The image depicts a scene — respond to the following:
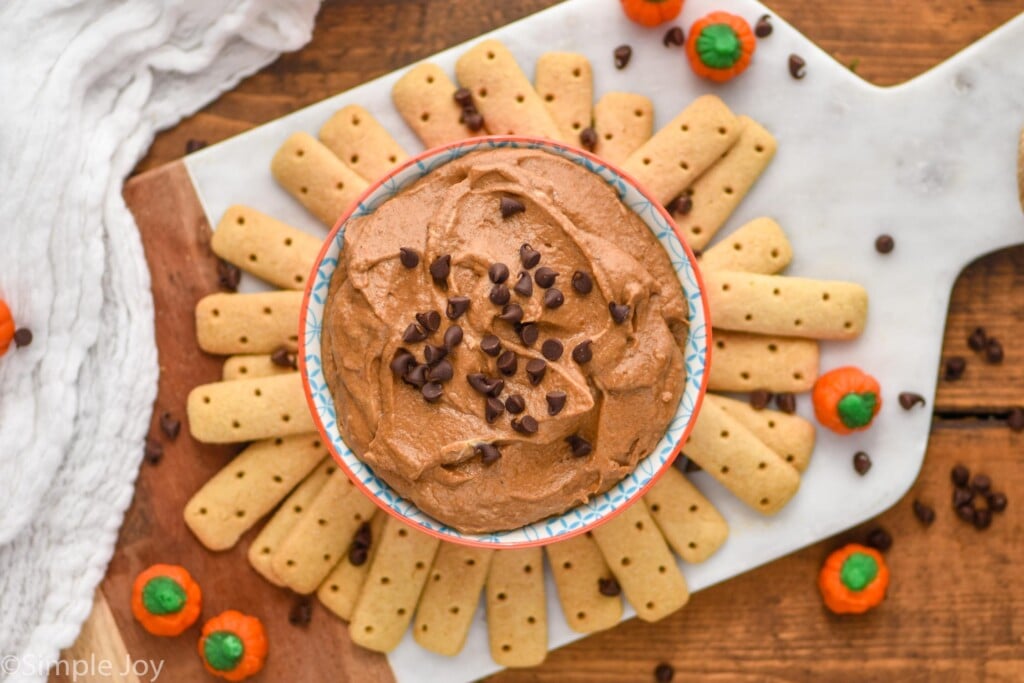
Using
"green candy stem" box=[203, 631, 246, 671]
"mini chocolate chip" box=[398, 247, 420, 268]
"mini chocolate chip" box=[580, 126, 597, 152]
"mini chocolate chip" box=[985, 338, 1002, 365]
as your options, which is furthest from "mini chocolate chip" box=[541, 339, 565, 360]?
"mini chocolate chip" box=[985, 338, 1002, 365]

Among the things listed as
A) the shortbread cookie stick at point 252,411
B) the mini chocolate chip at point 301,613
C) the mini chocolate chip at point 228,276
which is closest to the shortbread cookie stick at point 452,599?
the mini chocolate chip at point 301,613

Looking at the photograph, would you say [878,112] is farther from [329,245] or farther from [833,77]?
[329,245]

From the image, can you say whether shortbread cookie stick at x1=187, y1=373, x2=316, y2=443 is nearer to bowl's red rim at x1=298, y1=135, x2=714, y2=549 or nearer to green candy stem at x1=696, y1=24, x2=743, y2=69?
bowl's red rim at x1=298, y1=135, x2=714, y2=549

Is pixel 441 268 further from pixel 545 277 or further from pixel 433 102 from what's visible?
pixel 433 102

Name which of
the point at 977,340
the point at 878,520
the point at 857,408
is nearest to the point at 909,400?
the point at 857,408

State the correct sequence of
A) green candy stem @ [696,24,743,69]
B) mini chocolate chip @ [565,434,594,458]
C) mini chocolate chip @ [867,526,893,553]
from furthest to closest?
mini chocolate chip @ [867,526,893,553], green candy stem @ [696,24,743,69], mini chocolate chip @ [565,434,594,458]
